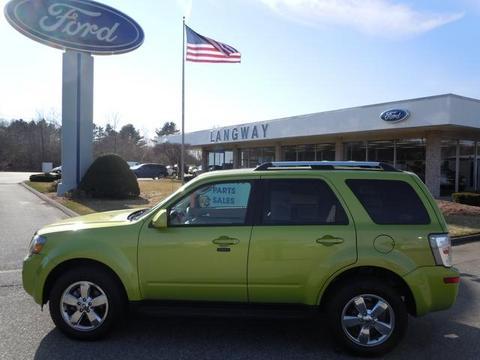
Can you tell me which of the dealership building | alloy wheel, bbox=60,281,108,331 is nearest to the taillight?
alloy wheel, bbox=60,281,108,331

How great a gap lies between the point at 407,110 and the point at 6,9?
691 inches

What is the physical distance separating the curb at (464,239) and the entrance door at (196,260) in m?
8.48

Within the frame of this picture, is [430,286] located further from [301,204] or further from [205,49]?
[205,49]

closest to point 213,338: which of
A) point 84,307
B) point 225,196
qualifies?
point 84,307

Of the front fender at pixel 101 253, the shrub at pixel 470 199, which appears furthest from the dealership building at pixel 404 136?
the front fender at pixel 101 253

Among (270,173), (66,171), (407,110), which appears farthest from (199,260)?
(66,171)

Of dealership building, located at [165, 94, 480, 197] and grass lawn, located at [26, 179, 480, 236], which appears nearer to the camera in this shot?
grass lawn, located at [26, 179, 480, 236]

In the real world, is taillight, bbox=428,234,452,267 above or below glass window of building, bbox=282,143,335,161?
below

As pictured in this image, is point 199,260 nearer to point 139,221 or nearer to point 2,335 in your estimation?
point 139,221

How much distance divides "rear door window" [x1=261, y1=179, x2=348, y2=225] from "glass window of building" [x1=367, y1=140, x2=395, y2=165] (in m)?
21.2

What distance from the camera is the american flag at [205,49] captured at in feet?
56.2

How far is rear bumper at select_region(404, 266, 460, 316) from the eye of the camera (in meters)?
4.58

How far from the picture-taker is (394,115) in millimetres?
21281

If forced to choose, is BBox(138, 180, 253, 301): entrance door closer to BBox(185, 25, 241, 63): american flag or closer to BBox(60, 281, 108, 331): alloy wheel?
BBox(60, 281, 108, 331): alloy wheel
